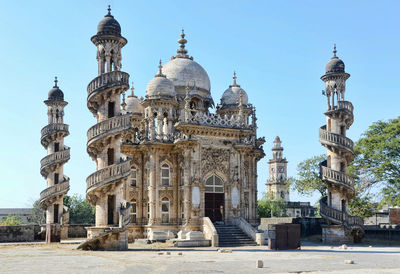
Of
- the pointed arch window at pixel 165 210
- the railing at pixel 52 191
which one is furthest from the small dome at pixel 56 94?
the pointed arch window at pixel 165 210

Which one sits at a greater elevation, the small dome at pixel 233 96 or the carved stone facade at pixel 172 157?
the small dome at pixel 233 96

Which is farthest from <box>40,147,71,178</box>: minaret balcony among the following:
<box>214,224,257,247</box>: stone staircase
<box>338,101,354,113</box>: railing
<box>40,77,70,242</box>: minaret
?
<box>338,101,354,113</box>: railing

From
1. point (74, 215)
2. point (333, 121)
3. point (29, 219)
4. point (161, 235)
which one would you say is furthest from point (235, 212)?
point (29, 219)

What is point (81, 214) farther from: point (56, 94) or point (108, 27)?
point (108, 27)

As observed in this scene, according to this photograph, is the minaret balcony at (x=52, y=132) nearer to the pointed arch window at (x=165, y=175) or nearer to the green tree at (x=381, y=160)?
the pointed arch window at (x=165, y=175)

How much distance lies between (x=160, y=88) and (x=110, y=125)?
9.36m

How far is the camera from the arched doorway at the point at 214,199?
117ft

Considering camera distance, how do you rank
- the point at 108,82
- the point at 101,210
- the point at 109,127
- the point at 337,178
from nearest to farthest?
the point at 101,210 < the point at 109,127 < the point at 108,82 < the point at 337,178

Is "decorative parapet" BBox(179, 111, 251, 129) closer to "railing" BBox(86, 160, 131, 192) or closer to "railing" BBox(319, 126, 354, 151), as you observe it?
"railing" BBox(319, 126, 354, 151)

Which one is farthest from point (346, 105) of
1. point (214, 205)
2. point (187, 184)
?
point (187, 184)

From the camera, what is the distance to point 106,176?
29.2m

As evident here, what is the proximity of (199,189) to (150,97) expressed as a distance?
8.68m

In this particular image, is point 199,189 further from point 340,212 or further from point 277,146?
point 277,146

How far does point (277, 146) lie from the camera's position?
109 metres
